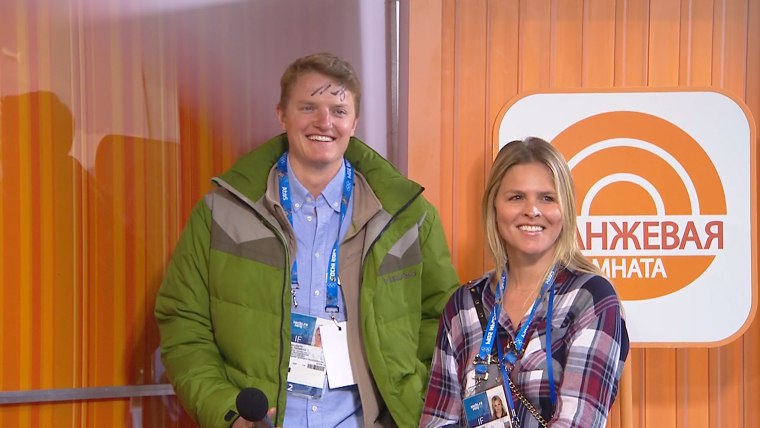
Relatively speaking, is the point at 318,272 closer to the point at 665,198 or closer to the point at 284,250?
the point at 284,250

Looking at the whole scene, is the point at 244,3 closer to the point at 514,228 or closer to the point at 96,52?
the point at 96,52

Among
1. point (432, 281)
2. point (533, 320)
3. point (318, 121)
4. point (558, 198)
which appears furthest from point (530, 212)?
point (318, 121)

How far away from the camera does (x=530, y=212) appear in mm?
1866

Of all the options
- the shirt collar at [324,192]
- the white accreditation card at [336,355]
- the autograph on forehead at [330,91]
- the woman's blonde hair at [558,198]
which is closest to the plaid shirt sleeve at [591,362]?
the woman's blonde hair at [558,198]

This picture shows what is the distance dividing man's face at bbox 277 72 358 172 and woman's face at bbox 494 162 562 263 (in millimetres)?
577

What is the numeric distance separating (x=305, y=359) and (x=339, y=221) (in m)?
0.37

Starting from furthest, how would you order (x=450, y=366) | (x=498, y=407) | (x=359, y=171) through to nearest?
(x=359, y=171), (x=450, y=366), (x=498, y=407)

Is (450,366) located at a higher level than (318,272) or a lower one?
lower

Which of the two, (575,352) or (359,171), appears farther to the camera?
(359,171)

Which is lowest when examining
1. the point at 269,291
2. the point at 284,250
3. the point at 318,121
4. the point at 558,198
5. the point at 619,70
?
the point at 269,291

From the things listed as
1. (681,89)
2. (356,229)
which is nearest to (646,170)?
(681,89)

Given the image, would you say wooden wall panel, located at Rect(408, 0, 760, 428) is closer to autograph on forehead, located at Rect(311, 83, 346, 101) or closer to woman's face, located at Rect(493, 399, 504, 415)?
autograph on forehead, located at Rect(311, 83, 346, 101)

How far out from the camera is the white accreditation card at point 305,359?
2.20 meters

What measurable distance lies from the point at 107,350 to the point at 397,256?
38.7 inches
